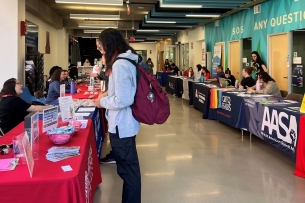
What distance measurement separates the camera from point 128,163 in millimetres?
2410

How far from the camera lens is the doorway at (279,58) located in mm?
8234

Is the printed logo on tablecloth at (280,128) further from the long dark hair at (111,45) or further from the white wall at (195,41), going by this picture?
the white wall at (195,41)

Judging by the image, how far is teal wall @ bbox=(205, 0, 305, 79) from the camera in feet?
25.1

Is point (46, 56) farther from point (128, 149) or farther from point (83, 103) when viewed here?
point (128, 149)

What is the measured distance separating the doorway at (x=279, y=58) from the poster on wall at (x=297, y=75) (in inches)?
11.0

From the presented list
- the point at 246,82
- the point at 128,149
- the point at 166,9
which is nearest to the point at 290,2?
the point at 246,82

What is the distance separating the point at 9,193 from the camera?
1.67 metres

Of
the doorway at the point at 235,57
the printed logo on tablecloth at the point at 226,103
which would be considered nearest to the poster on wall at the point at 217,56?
the doorway at the point at 235,57

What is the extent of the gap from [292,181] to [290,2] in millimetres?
5564

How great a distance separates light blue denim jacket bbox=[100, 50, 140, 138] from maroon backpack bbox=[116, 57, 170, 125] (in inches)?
1.9

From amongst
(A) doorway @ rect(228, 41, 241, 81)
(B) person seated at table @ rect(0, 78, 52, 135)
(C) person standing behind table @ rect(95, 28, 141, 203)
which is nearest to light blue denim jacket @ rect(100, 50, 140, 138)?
(C) person standing behind table @ rect(95, 28, 141, 203)

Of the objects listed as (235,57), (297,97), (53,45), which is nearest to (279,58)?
(235,57)

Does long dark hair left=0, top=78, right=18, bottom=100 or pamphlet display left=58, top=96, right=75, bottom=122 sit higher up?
long dark hair left=0, top=78, right=18, bottom=100

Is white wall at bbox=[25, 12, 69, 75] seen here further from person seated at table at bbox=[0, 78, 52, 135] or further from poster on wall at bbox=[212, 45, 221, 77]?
person seated at table at bbox=[0, 78, 52, 135]
